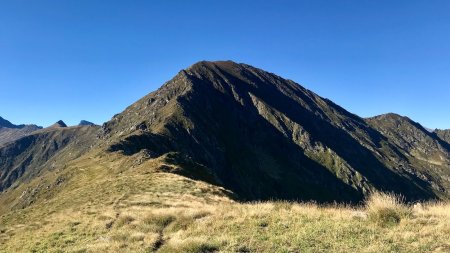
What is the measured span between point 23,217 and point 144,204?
15256 mm

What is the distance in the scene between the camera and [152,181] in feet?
150

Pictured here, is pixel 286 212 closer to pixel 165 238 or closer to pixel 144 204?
Answer: pixel 165 238

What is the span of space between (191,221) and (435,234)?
415 inches

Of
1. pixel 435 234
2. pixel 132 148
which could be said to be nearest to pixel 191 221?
pixel 435 234

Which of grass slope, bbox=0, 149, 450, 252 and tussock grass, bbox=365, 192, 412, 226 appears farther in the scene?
tussock grass, bbox=365, 192, 412, 226

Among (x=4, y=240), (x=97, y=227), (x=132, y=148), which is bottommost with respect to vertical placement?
(x=4, y=240)

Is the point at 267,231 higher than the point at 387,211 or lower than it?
lower

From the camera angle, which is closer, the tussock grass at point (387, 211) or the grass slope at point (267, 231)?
the grass slope at point (267, 231)

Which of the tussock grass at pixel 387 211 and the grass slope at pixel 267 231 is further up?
the tussock grass at pixel 387 211

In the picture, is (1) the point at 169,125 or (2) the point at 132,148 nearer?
(2) the point at 132,148

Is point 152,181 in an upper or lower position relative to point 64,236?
upper

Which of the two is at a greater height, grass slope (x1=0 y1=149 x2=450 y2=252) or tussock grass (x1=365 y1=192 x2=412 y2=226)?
tussock grass (x1=365 y1=192 x2=412 y2=226)

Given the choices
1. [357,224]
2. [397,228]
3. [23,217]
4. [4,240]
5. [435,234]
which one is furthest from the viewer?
[23,217]

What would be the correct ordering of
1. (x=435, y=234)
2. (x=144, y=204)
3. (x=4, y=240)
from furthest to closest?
(x=144, y=204) → (x=4, y=240) → (x=435, y=234)
